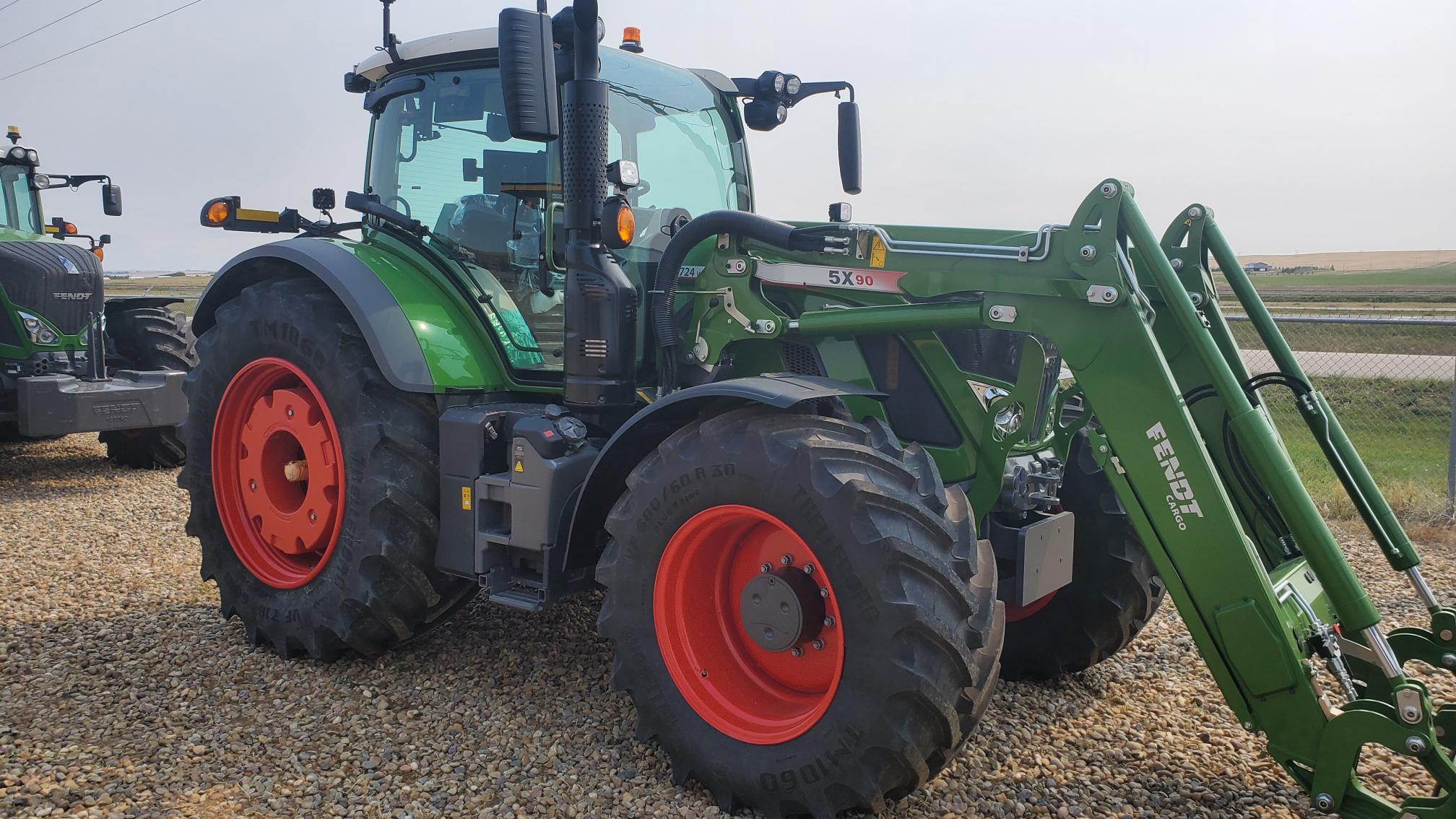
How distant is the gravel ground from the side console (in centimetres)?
52

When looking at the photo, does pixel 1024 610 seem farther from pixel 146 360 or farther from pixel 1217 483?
pixel 146 360

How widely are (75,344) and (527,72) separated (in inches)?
295

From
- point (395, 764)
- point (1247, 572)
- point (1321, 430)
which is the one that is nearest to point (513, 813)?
point (395, 764)

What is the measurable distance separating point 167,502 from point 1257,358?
8.20 meters

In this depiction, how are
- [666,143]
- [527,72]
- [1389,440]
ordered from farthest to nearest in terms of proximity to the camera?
[1389,440] → [666,143] → [527,72]

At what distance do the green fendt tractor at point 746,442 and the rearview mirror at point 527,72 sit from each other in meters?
0.01

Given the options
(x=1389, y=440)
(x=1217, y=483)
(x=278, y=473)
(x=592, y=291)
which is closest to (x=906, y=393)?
(x=1217, y=483)

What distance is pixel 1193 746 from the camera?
149 inches

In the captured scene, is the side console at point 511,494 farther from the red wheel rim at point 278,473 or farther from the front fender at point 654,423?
the red wheel rim at point 278,473

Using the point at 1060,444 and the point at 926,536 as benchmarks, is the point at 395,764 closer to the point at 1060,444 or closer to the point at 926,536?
the point at 926,536

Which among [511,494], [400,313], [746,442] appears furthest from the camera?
[400,313]

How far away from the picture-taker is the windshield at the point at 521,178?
14.2ft

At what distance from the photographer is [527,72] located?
10.8 feet

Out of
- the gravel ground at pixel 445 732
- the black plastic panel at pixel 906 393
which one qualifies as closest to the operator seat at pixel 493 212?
the black plastic panel at pixel 906 393
